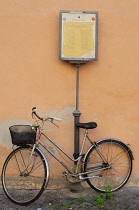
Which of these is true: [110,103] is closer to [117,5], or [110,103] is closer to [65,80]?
[65,80]

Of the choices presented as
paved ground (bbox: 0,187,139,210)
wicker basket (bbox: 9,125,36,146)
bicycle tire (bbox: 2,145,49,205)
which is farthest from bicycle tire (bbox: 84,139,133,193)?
wicker basket (bbox: 9,125,36,146)

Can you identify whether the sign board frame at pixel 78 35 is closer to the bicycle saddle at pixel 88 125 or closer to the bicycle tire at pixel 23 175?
the bicycle saddle at pixel 88 125

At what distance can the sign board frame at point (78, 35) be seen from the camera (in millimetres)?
4582

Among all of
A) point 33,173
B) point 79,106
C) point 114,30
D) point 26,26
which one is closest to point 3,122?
point 33,173

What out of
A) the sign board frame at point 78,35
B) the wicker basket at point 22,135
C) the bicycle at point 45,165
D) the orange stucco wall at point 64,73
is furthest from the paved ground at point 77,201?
the sign board frame at point 78,35

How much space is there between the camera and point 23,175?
4.51 m

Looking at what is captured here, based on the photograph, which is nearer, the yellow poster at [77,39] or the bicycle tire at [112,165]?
the yellow poster at [77,39]

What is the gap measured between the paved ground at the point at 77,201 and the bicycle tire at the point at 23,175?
109mm

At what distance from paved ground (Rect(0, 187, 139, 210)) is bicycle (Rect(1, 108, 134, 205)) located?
0.34ft

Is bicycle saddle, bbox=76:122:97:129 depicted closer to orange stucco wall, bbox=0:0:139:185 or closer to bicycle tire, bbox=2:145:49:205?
orange stucco wall, bbox=0:0:139:185

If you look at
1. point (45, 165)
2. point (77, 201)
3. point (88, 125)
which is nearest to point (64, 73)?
point (88, 125)

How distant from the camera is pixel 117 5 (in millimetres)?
4699

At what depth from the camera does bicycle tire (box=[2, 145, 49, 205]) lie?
14.4 ft

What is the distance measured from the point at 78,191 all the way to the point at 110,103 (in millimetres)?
1446
